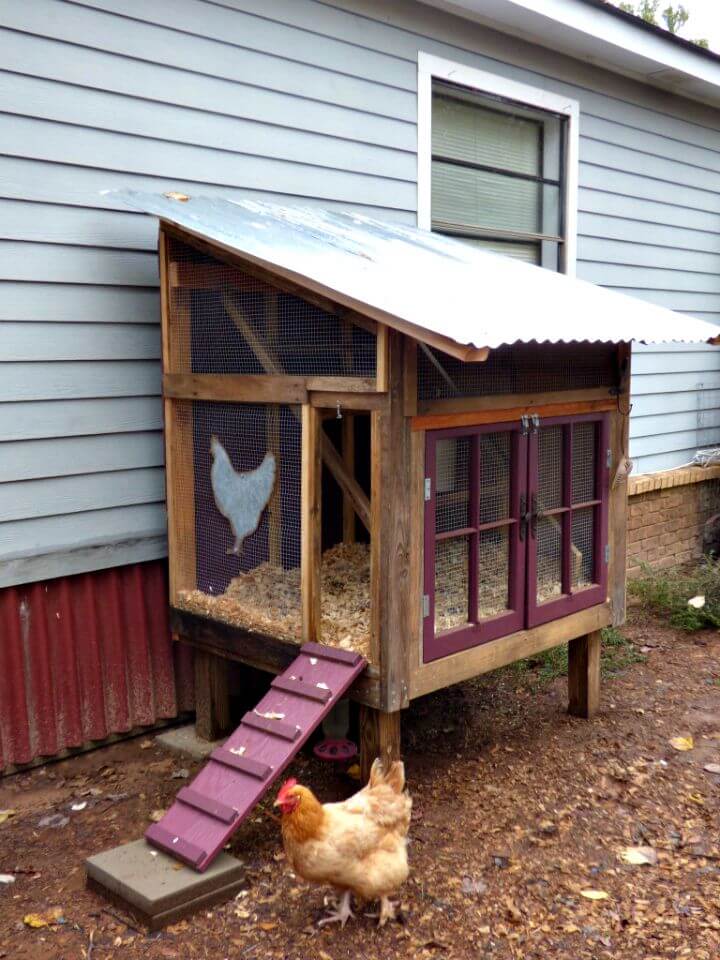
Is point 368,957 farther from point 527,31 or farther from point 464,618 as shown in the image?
point 527,31

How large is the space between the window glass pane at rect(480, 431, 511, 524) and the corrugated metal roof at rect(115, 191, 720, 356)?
23.4 inches

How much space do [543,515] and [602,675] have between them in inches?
76.1

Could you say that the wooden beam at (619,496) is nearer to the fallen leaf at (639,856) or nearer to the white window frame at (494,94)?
the fallen leaf at (639,856)

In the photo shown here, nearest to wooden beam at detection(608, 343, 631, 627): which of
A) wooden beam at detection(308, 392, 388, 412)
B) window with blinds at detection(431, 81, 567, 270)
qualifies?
wooden beam at detection(308, 392, 388, 412)

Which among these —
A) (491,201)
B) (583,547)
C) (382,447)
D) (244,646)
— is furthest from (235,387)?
(491,201)

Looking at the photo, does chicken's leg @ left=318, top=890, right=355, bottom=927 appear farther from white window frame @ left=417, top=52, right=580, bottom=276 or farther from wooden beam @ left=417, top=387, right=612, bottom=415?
white window frame @ left=417, top=52, right=580, bottom=276

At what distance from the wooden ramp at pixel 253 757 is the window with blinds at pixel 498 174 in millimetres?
3580

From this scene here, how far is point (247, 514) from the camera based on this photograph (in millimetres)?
4262

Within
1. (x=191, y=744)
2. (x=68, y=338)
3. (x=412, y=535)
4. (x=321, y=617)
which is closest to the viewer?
(x=412, y=535)

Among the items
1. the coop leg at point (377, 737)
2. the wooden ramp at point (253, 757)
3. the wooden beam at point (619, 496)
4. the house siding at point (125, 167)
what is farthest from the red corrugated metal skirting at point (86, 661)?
the wooden beam at point (619, 496)

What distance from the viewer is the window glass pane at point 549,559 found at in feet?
15.2

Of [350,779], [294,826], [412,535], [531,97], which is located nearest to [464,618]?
[412,535]

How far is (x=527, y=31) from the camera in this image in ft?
21.9

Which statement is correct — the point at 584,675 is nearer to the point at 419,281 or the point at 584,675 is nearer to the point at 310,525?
the point at 310,525
